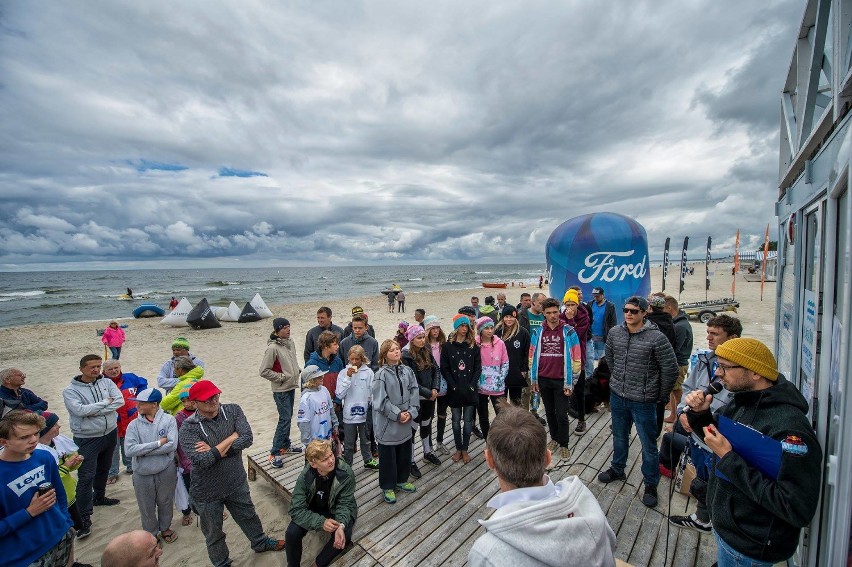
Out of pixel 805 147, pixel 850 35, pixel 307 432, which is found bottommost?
pixel 307 432

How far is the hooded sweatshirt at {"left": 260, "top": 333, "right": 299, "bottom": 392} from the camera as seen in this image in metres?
4.96

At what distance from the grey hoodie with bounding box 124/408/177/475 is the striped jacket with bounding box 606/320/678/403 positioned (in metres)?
4.66

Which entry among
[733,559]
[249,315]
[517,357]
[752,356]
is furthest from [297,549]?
[249,315]

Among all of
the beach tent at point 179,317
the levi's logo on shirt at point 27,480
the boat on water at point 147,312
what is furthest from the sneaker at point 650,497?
the boat on water at point 147,312

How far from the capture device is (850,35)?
1.87 metres

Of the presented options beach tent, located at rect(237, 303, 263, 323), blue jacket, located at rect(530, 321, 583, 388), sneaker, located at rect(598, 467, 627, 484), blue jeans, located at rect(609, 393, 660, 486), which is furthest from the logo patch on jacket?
beach tent, located at rect(237, 303, 263, 323)

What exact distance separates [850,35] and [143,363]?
56.5ft

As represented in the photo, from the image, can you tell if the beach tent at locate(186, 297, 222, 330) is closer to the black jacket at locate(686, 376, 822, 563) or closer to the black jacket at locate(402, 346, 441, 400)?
the black jacket at locate(402, 346, 441, 400)

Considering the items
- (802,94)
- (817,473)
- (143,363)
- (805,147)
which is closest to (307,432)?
(817,473)

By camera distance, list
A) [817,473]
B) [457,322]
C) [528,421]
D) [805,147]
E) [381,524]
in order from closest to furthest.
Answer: [528,421] < [817,473] < [805,147] < [381,524] < [457,322]

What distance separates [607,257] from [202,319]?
65.0ft

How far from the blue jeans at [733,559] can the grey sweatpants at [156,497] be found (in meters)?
4.69

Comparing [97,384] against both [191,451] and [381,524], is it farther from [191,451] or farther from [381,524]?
[381,524]

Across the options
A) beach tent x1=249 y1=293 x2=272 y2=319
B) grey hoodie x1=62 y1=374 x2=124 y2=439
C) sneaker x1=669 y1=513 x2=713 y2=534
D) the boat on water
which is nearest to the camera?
sneaker x1=669 y1=513 x2=713 y2=534
